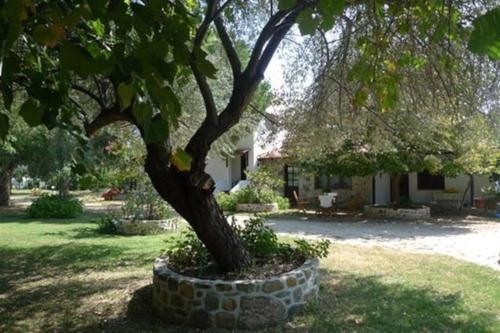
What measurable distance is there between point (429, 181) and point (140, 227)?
1420 cm

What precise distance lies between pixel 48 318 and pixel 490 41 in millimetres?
6057

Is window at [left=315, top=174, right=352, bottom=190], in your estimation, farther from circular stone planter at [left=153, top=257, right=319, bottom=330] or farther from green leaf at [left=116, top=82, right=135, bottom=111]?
green leaf at [left=116, top=82, right=135, bottom=111]

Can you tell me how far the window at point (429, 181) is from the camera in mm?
22516

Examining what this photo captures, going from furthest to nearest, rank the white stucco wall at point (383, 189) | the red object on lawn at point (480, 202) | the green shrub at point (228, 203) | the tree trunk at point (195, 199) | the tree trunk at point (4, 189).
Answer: the tree trunk at point (4, 189) < the white stucco wall at point (383, 189) < the green shrub at point (228, 203) < the red object on lawn at point (480, 202) < the tree trunk at point (195, 199)

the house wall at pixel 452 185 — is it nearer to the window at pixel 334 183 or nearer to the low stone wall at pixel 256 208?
the window at pixel 334 183

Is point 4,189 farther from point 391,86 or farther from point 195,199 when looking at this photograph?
point 391,86

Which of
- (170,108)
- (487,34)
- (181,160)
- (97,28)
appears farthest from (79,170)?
(487,34)

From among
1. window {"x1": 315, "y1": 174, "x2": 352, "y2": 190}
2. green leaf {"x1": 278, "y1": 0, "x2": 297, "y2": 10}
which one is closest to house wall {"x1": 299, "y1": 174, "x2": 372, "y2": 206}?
window {"x1": 315, "y1": 174, "x2": 352, "y2": 190}

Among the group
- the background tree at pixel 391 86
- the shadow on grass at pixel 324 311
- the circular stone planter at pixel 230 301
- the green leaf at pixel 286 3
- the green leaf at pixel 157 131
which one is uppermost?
the background tree at pixel 391 86

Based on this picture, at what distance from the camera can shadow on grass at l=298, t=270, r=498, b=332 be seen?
224 inches

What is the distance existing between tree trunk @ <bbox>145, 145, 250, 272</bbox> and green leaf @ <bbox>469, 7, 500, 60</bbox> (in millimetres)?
4314

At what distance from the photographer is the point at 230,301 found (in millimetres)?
5711

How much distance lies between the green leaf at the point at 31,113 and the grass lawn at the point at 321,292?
154 inches

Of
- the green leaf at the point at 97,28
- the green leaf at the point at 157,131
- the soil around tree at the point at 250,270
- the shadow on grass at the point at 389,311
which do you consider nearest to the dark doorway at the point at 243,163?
the shadow on grass at the point at 389,311
